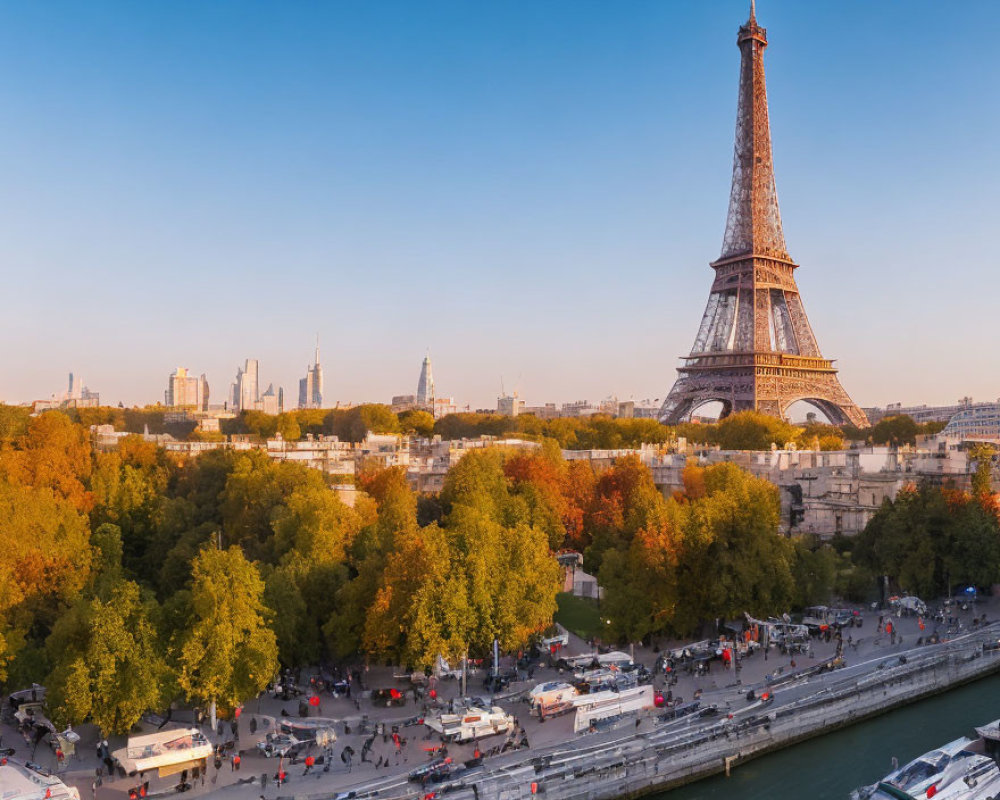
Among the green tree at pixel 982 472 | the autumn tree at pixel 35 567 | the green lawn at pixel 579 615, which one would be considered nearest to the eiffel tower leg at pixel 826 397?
the green tree at pixel 982 472

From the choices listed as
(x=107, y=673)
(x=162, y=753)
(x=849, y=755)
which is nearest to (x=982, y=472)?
(x=849, y=755)

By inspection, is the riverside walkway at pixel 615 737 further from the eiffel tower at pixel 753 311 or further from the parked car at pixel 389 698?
the eiffel tower at pixel 753 311

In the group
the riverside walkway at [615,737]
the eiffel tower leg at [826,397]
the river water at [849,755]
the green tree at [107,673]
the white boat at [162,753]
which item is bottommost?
the river water at [849,755]

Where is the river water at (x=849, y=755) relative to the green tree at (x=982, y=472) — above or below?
below

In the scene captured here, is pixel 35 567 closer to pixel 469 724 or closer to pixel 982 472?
pixel 469 724

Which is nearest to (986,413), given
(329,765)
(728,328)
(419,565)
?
(728,328)

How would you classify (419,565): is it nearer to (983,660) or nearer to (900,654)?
(900,654)
